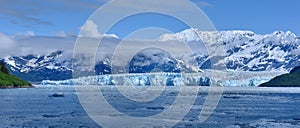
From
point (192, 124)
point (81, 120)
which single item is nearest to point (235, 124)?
point (192, 124)

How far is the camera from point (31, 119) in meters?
55.5

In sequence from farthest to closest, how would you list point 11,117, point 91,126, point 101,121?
point 11,117 < point 101,121 < point 91,126

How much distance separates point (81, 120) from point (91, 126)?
21.6 ft

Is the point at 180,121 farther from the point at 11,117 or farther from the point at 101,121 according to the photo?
the point at 11,117

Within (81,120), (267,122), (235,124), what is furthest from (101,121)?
(267,122)

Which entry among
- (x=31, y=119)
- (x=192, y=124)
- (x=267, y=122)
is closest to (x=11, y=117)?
(x=31, y=119)

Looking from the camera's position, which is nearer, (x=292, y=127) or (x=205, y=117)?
(x=292, y=127)

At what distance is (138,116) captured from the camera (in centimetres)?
6066

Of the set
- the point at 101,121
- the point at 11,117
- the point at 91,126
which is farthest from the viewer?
the point at 11,117

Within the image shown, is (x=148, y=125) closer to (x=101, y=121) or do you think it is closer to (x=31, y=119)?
(x=101, y=121)

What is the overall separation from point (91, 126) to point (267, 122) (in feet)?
66.7

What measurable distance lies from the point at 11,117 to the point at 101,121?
1185 cm

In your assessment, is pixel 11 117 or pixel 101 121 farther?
pixel 11 117

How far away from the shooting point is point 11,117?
58.0 meters
